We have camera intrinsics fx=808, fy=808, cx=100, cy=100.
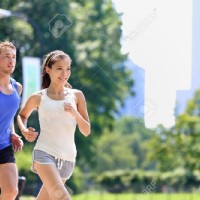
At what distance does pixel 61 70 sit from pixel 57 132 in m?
0.52

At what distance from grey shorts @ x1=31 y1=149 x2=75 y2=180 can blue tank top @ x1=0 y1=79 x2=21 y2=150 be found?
31cm

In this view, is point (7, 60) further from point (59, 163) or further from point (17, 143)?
point (59, 163)

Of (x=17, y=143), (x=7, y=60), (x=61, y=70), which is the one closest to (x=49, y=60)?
(x=61, y=70)

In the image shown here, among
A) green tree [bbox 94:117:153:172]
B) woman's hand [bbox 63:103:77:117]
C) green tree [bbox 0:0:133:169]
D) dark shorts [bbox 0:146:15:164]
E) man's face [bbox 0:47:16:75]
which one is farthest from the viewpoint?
green tree [bbox 94:117:153:172]

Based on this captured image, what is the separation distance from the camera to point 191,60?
8.77 metres

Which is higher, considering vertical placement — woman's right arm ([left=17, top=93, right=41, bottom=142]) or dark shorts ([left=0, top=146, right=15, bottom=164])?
woman's right arm ([left=17, top=93, right=41, bottom=142])

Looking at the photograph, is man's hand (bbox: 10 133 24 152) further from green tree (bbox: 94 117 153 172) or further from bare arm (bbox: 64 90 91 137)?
green tree (bbox: 94 117 153 172)

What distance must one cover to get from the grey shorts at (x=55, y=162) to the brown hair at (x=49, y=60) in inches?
26.1

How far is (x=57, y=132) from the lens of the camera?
6.53 metres

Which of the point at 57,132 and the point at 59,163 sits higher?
the point at 57,132

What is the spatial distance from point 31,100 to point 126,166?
60.0 metres

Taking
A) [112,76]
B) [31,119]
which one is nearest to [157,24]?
[31,119]

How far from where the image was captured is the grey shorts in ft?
21.3

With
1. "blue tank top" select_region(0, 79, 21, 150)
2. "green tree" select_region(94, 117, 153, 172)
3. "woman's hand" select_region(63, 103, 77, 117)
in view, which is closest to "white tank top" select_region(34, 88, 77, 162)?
"woman's hand" select_region(63, 103, 77, 117)
